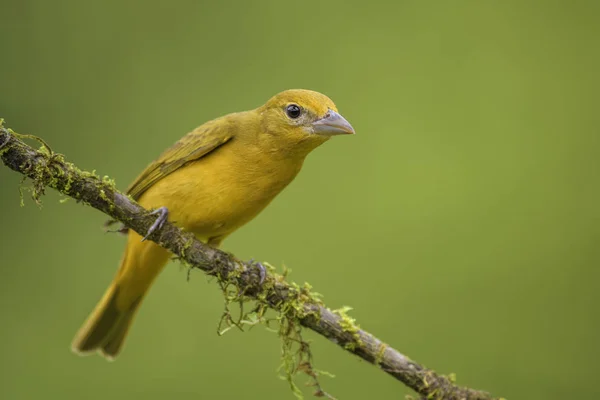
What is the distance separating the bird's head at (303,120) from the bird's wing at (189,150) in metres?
0.25

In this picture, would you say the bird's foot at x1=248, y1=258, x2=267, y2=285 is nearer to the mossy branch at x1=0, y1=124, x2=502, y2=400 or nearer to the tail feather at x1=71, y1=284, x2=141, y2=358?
the mossy branch at x1=0, y1=124, x2=502, y2=400

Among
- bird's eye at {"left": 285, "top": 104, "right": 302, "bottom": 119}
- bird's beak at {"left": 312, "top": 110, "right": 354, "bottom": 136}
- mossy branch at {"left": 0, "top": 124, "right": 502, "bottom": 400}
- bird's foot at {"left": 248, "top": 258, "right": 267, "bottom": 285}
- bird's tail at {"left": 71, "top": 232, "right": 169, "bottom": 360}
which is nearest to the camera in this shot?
mossy branch at {"left": 0, "top": 124, "right": 502, "bottom": 400}

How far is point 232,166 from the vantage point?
3699 mm

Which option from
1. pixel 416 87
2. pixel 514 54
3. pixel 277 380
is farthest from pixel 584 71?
pixel 277 380

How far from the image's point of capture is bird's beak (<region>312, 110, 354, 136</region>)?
357 cm

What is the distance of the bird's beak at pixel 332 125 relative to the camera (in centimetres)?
357

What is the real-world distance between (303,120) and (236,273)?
0.85 m

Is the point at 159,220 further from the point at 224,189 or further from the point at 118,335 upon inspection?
the point at 118,335

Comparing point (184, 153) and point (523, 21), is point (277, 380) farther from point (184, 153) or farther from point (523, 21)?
point (523, 21)

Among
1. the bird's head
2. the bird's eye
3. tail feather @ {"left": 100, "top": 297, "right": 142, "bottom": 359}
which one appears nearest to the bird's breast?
the bird's head

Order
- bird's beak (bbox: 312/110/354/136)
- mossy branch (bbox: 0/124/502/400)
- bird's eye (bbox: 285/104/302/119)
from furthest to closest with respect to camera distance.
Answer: bird's eye (bbox: 285/104/302/119), bird's beak (bbox: 312/110/354/136), mossy branch (bbox: 0/124/502/400)

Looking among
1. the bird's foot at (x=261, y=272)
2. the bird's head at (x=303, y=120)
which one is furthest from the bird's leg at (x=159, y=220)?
the bird's head at (x=303, y=120)

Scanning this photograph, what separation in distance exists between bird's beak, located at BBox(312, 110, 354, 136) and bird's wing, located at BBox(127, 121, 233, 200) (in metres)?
0.49

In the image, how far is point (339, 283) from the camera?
579 cm
